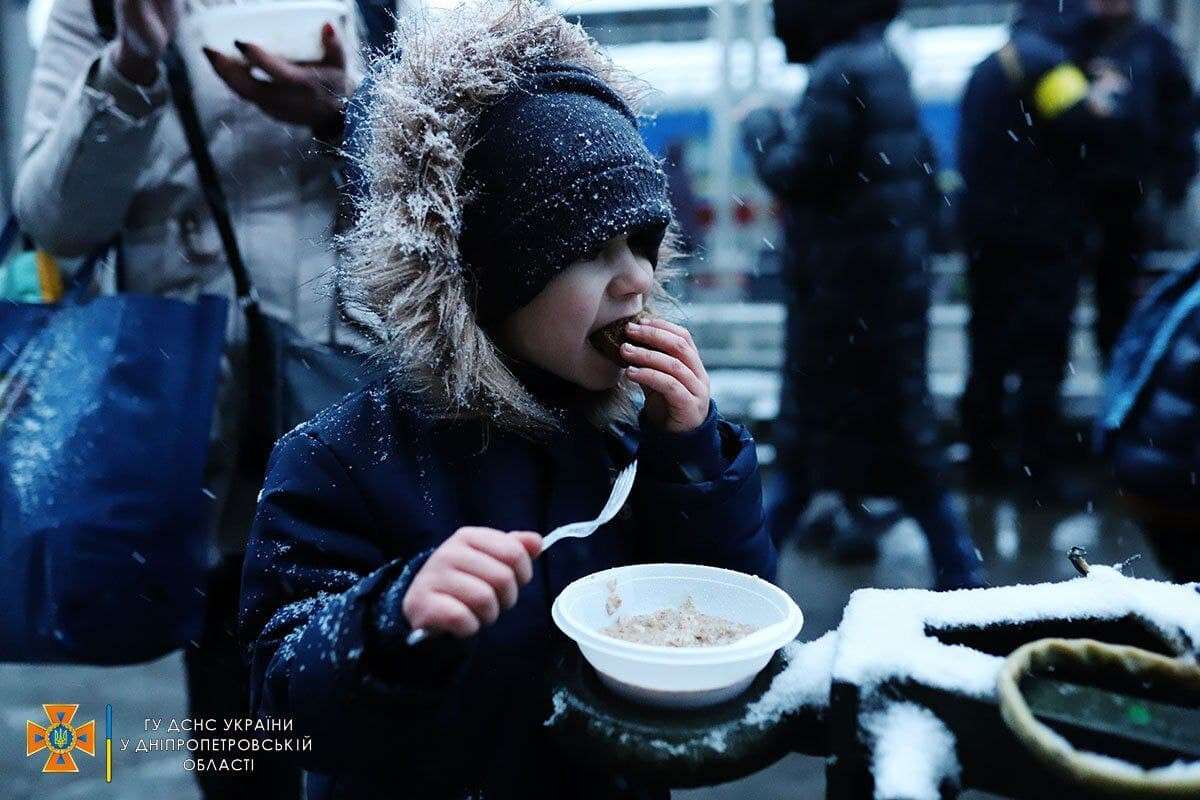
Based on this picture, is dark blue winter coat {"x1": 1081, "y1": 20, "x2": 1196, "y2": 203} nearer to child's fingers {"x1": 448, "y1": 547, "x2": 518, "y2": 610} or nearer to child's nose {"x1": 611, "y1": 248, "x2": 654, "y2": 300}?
child's nose {"x1": 611, "y1": 248, "x2": 654, "y2": 300}

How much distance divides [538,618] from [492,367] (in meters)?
0.35

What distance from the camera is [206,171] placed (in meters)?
1.88

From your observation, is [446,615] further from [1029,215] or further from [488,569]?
[1029,215]

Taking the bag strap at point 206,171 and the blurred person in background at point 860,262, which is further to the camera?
the blurred person in background at point 860,262

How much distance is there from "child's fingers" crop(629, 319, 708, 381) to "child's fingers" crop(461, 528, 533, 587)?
0.41 metres

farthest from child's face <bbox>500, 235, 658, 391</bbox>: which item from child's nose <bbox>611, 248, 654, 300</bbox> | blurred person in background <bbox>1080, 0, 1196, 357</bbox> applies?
blurred person in background <bbox>1080, 0, 1196, 357</bbox>

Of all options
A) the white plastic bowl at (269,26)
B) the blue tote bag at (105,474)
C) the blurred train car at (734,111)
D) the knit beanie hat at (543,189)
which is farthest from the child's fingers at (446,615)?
the blurred train car at (734,111)

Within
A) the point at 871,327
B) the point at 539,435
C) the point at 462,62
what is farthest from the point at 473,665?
the point at 871,327

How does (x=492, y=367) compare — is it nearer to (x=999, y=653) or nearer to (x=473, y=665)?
(x=473, y=665)

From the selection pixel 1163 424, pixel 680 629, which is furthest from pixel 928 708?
pixel 1163 424

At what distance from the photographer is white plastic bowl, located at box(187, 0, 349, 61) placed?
71.5 inches

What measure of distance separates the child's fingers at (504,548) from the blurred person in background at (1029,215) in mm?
4071

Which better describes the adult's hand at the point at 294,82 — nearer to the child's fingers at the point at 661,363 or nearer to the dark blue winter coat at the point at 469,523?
the dark blue winter coat at the point at 469,523

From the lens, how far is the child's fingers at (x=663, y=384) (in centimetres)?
134
